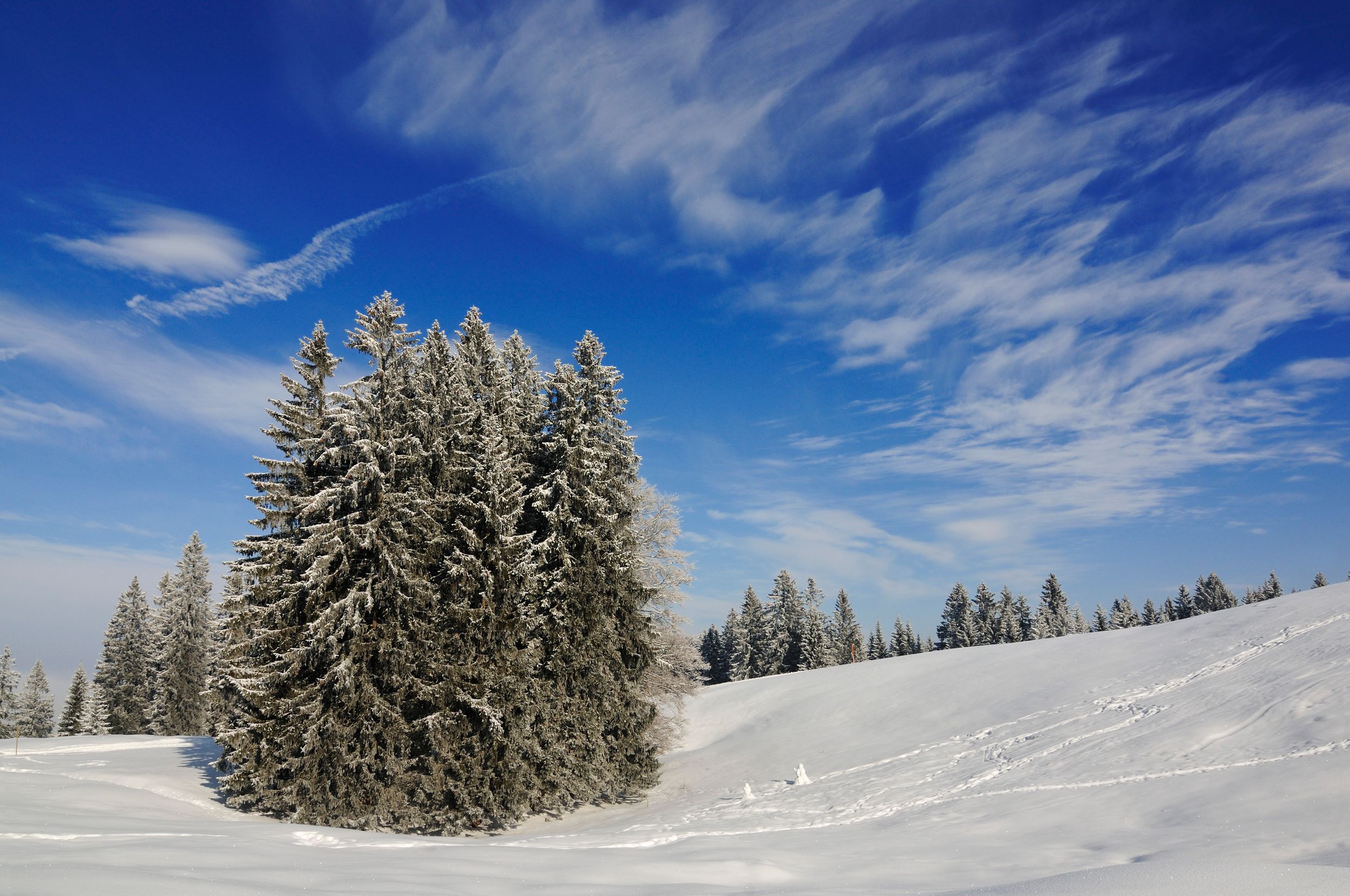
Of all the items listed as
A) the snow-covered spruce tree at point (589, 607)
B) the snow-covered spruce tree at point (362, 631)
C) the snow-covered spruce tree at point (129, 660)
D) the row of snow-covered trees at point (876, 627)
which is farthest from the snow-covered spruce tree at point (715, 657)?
the snow-covered spruce tree at point (362, 631)

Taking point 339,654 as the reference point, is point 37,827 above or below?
below

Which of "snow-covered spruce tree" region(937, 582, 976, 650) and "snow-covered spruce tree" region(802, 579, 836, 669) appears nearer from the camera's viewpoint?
"snow-covered spruce tree" region(802, 579, 836, 669)

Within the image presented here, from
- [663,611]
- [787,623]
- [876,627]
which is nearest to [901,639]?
[876,627]

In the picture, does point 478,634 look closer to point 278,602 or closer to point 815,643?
point 278,602

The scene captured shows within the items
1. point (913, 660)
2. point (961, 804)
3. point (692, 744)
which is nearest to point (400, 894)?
point (961, 804)

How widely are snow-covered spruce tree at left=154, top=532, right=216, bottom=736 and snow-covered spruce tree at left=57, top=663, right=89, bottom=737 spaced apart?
1706cm

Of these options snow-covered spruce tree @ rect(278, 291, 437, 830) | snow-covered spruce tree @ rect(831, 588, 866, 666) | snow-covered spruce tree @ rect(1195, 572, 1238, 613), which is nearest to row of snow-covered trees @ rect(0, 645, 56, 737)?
snow-covered spruce tree @ rect(278, 291, 437, 830)

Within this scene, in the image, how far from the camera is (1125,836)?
1204 cm

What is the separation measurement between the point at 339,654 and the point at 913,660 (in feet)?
97.5

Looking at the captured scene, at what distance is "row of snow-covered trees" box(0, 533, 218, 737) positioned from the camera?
48688 mm

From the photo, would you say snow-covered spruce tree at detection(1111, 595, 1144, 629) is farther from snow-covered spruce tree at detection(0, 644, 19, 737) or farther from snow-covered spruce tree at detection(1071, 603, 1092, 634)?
snow-covered spruce tree at detection(0, 644, 19, 737)

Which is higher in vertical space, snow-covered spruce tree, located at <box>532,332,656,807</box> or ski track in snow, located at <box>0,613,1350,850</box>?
snow-covered spruce tree, located at <box>532,332,656,807</box>

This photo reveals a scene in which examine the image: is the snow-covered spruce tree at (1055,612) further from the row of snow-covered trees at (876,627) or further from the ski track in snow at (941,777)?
the ski track in snow at (941,777)

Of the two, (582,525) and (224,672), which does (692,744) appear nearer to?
(582,525)
